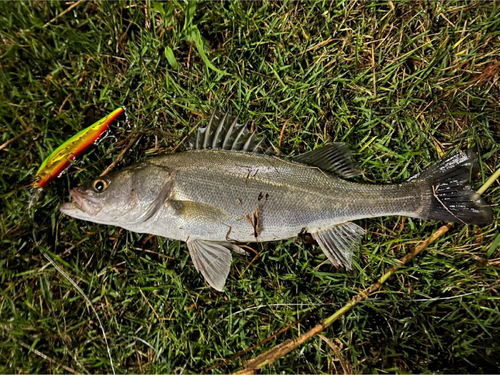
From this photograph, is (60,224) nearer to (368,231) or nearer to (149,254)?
(149,254)

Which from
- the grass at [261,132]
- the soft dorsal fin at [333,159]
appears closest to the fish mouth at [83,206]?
the grass at [261,132]

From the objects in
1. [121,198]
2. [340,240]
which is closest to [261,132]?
[340,240]

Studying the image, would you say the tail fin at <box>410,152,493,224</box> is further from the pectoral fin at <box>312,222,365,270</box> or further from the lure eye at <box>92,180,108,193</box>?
the lure eye at <box>92,180,108,193</box>

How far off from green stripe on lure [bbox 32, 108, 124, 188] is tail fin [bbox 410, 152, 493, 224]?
293 cm

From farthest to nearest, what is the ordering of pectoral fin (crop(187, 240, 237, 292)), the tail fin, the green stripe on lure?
the green stripe on lure, pectoral fin (crop(187, 240, 237, 292)), the tail fin

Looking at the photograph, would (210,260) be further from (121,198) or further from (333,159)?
(333,159)

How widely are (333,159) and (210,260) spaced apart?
4.64ft

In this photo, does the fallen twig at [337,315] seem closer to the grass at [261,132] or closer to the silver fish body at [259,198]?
the grass at [261,132]

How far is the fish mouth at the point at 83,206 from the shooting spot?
270cm

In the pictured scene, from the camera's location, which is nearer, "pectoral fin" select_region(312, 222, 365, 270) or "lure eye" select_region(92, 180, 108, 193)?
"lure eye" select_region(92, 180, 108, 193)

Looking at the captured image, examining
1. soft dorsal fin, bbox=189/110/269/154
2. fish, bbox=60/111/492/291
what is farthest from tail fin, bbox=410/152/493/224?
soft dorsal fin, bbox=189/110/269/154

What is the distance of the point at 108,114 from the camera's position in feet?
10.5

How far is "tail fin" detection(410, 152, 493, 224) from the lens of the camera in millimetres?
2691

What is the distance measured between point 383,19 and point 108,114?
2851 mm
